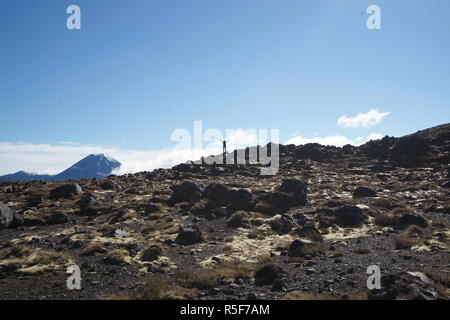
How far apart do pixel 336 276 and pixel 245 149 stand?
8048 centimetres

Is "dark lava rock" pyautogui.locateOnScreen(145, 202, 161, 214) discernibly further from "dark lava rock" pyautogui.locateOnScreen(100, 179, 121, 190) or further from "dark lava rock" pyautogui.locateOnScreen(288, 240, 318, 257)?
"dark lava rock" pyautogui.locateOnScreen(288, 240, 318, 257)

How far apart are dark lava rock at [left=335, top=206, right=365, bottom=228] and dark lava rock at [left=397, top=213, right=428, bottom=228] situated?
3259 millimetres

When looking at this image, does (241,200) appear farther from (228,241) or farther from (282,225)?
(228,241)

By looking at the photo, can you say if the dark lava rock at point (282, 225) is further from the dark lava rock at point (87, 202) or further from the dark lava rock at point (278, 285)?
the dark lava rock at point (87, 202)

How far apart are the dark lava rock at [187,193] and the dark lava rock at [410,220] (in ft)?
70.9

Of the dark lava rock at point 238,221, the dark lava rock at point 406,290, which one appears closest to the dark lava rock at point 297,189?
the dark lava rock at point 238,221

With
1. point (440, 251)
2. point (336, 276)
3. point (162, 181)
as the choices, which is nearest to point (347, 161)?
point (162, 181)

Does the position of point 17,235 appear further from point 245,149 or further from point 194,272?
point 245,149

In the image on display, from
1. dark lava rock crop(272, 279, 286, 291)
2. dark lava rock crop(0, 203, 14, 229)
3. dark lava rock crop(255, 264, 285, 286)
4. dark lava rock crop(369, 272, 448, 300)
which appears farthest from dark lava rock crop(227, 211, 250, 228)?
dark lava rock crop(0, 203, 14, 229)

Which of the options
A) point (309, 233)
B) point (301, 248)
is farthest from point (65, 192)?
point (301, 248)

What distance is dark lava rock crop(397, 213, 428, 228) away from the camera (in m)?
27.0

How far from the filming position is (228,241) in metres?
23.3

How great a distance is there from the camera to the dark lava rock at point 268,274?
15.0 metres

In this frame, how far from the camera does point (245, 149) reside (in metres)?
95.2
